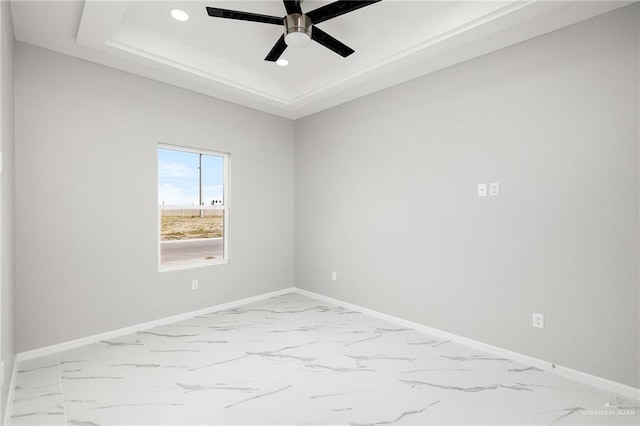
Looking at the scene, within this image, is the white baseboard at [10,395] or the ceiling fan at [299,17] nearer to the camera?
the white baseboard at [10,395]

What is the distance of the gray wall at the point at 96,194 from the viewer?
8.98 feet

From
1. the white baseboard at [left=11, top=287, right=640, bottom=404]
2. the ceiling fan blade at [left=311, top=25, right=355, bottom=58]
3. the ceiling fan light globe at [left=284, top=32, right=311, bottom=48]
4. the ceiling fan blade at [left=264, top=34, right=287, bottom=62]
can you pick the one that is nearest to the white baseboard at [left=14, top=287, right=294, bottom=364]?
the white baseboard at [left=11, top=287, right=640, bottom=404]

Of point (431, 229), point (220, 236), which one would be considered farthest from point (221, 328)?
point (431, 229)

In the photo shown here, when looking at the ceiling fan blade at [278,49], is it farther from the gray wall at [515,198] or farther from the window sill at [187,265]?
the window sill at [187,265]

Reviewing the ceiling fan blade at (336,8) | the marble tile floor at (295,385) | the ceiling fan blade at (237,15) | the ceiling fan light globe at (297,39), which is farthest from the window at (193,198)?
the ceiling fan blade at (336,8)

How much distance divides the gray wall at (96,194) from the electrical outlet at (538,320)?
3290mm

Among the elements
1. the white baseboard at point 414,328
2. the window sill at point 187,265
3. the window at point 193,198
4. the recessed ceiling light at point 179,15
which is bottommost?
the white baseboard at point 414,328

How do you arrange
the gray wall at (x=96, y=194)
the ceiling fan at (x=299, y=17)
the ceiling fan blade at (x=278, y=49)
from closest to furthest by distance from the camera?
the ceiling fan at (x=299, y=17) < the ceiling fan blade at (x=278, y=49) < the gray wall at (x=96, y=194)

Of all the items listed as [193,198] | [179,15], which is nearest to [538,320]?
[193,198]

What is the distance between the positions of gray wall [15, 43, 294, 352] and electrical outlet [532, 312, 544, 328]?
3290 millimetres

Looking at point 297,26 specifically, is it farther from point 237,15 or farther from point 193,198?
point 193,198

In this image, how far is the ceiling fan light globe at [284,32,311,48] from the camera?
2347 millimetres

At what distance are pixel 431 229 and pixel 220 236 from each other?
2.70 metres

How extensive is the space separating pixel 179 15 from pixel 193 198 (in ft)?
6.64
